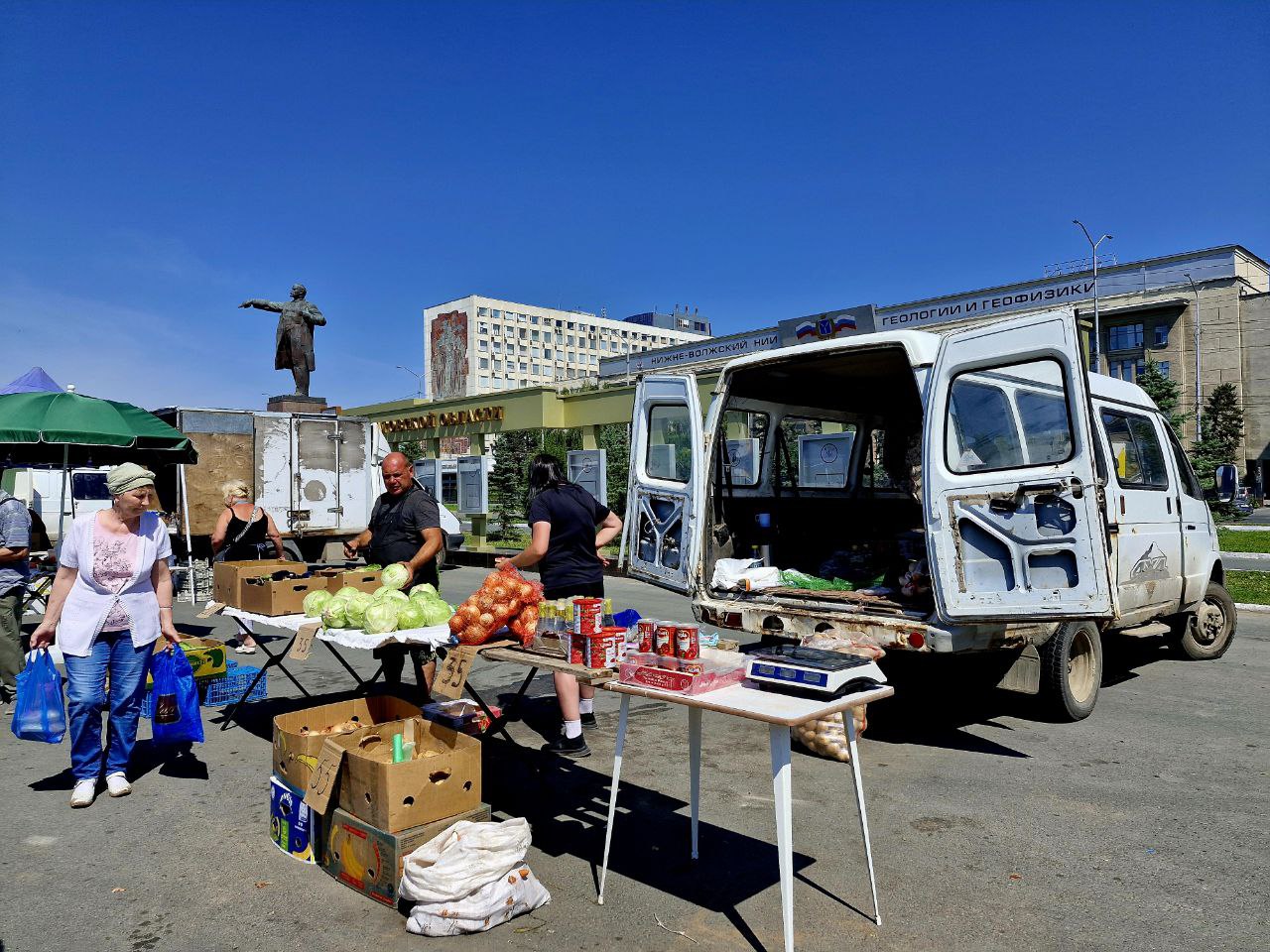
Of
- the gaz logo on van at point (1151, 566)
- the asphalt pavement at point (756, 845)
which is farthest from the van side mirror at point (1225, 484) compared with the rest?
the asphalt pavement at point (756, 845)

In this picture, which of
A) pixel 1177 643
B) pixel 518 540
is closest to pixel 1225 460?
pixel 518 540

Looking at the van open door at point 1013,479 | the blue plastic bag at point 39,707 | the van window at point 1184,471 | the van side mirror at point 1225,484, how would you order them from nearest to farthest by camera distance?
1. the blue plastic bag at point 39,707
2. the van open door at point 1013,479
3. the van window at point 1184,471
4. the van side mirror at point 1225,484

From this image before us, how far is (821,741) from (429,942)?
2.91m

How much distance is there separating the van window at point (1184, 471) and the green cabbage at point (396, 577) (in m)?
6.36

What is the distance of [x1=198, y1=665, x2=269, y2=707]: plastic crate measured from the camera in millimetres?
6711

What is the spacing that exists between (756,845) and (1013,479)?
256 cm

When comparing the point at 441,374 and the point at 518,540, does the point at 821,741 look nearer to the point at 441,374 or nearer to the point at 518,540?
the point at 518,540

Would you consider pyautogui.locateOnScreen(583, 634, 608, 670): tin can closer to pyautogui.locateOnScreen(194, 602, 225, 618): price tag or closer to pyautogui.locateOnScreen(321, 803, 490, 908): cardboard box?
pyautogui.locateOnScreen(321, 803, 490, 908): cardboard box

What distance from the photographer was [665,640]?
3715 millimetres

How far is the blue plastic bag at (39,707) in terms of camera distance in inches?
187

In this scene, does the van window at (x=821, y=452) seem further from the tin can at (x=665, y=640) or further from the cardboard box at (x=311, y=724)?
the tin can at (x=665, y=640)

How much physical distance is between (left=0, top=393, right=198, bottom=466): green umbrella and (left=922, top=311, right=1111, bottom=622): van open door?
24.8 feet

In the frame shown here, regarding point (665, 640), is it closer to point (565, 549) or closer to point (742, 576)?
point (565, 549)

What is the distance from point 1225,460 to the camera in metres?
42.1
